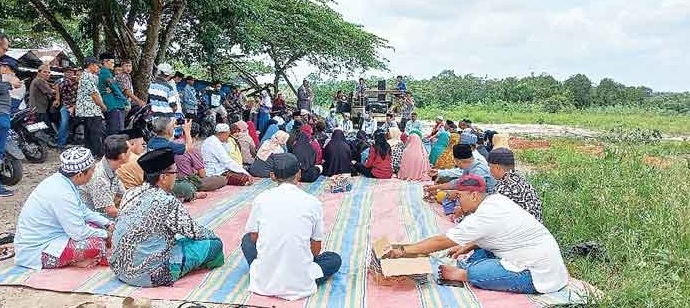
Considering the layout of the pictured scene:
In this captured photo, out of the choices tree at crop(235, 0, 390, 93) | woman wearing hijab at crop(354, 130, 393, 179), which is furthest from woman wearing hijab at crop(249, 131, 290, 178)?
tree at crop(235, 0, 390, 93)

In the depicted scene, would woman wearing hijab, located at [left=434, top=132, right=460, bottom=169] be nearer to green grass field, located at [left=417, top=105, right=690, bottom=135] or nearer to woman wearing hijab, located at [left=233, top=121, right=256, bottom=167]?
woman wearing hijab, located at [left=233, top=121, right=256, bottom=167]

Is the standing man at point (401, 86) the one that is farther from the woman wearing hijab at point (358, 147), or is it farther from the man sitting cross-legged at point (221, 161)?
the man sitting cross-legged at point (221, 161)

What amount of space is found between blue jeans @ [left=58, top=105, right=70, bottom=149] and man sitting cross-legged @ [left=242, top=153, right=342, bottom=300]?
19.7 ft

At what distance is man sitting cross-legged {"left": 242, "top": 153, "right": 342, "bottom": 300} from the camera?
141 inches

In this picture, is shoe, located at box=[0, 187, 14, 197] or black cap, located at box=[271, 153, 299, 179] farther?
shoe, located at box=[0, 187, 14, 197]

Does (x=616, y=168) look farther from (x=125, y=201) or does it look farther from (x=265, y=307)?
(x=125, y=201)

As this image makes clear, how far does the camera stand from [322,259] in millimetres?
3930

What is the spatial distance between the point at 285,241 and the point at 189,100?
29.8ft

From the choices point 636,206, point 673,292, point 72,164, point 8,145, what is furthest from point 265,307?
point 8,145

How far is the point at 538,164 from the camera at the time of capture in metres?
11.0

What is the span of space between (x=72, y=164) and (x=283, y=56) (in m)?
16.2

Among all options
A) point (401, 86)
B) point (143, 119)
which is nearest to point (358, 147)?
point (143, 119)

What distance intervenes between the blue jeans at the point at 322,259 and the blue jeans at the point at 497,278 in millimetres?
848

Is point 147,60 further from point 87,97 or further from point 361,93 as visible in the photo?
point 361,93
